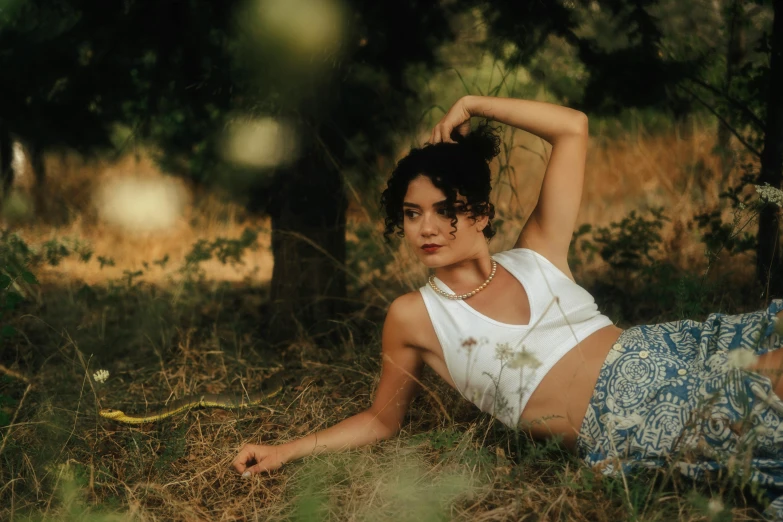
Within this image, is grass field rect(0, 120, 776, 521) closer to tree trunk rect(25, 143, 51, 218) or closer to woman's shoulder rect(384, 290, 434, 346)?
woman's shoulder rect(384, 290, 434, 346)

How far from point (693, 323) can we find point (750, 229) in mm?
2081

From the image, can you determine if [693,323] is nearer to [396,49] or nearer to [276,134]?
[396,49]

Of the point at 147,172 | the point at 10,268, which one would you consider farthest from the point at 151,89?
the point at 147,172

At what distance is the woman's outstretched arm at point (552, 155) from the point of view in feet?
8.10

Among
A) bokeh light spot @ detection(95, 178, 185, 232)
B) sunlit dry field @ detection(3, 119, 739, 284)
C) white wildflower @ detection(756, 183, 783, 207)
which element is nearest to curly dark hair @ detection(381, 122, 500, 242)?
white wildflower @ detection(756, 183, 783, 207)

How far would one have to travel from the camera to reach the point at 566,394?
2244mm

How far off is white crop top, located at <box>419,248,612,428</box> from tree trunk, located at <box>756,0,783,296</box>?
1490 millimetres

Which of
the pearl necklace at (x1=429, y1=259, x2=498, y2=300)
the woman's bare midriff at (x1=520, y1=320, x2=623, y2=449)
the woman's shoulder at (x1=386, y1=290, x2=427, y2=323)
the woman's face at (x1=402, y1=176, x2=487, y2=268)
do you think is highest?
the woman's face at (x1=402, y1=176, x2=487, y2=268)

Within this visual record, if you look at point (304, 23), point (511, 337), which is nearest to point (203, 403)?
point (511, 337)

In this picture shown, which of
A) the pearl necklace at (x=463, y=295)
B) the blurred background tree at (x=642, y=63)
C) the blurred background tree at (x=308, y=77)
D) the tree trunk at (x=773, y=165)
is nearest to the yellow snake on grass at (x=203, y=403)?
the blurred background tree at (x=308, y=77)

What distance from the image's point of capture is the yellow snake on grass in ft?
9.06

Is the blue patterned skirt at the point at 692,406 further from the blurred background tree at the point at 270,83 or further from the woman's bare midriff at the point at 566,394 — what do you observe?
the blurred background tree at the point at 270,83

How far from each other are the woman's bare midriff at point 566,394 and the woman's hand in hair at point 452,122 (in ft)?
2.63

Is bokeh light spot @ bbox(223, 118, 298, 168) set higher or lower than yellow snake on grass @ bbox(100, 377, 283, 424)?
higher
